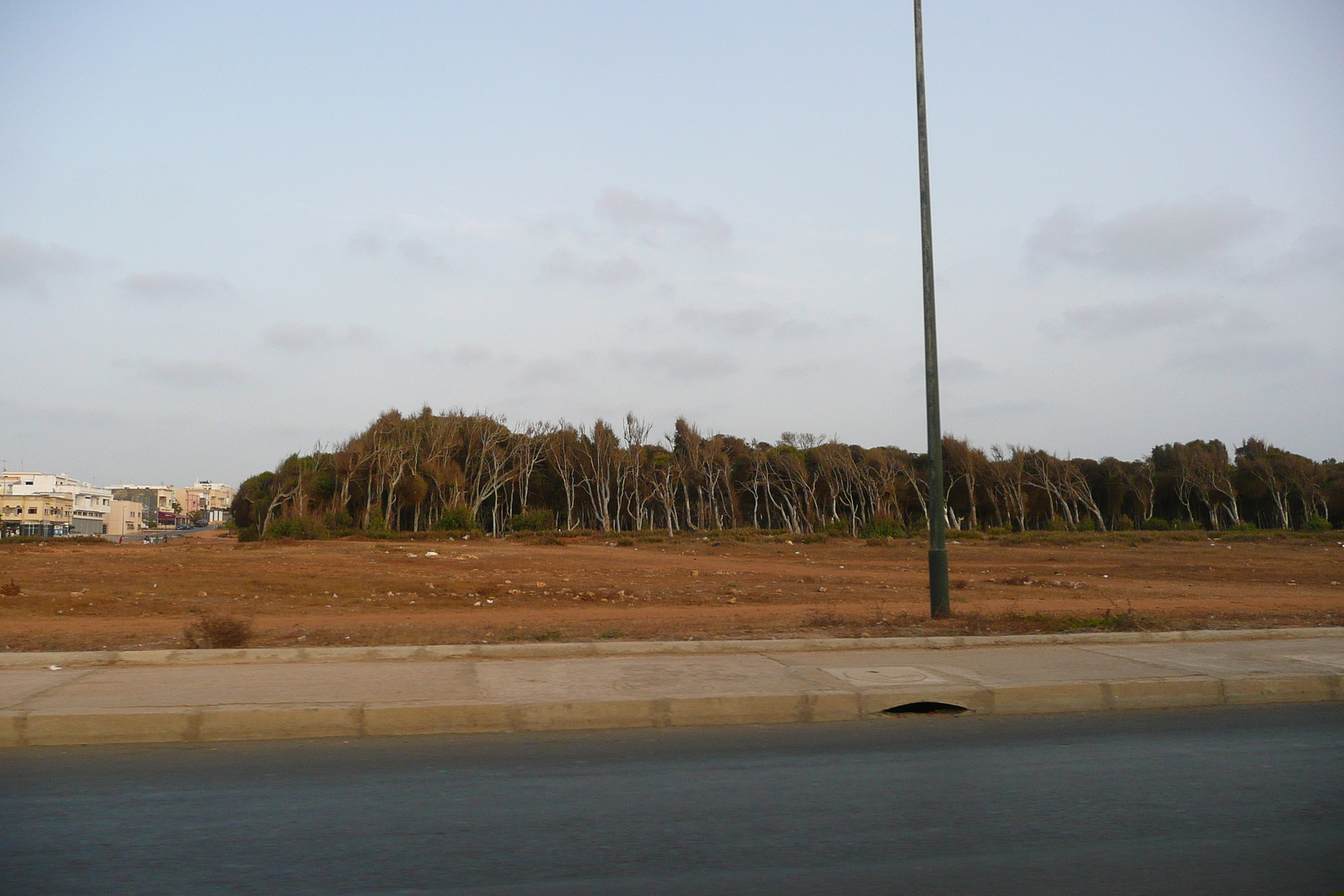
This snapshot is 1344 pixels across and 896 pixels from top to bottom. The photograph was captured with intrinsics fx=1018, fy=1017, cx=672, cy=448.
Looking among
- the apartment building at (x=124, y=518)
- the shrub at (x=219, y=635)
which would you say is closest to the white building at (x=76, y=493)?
the apartment building at (x=124, y=518)

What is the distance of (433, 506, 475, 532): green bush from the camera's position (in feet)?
161

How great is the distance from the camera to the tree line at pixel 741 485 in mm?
52281

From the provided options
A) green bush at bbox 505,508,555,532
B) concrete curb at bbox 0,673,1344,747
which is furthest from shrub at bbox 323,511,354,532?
concrete curb at bbox 0,673,1344,747

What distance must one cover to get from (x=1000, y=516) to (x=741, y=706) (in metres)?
58.4

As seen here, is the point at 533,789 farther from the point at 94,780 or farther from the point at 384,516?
the point at 384,516

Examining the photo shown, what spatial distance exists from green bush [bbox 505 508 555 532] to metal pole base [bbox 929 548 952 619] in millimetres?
40563

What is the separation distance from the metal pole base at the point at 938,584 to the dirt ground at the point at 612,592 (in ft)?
0.62

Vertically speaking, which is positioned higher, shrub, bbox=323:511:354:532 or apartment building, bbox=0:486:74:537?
apartment building, bbox=0:486:74:537

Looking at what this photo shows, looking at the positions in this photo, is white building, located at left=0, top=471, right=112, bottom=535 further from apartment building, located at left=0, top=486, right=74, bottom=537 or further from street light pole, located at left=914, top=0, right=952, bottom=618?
street light pole, located at left=914, top=0, right=952, bottom=618

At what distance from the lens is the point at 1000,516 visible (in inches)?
2490

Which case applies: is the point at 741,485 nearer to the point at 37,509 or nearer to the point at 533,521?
the point at 533,521

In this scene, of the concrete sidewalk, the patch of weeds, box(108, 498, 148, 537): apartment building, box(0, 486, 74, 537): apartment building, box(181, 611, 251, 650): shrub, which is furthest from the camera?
box(108, 498, 148, 537): apartment building

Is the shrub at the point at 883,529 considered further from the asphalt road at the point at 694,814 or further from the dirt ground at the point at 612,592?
the asphalt road at the point at 694,814

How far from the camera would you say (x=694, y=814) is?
556 cm
